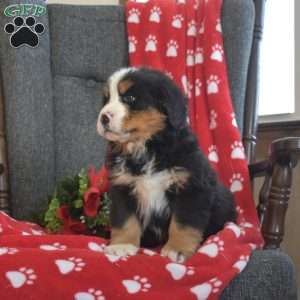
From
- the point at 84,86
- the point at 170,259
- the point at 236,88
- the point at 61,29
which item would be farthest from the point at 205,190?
the point at 61,29

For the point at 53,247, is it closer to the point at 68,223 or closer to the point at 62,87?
the point at 68,223

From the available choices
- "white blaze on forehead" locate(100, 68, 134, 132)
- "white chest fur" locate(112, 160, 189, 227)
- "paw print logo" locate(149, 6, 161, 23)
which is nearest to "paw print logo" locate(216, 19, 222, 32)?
"paw print logo" locate(149, 6, 161, 23)

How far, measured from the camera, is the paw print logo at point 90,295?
1.00m

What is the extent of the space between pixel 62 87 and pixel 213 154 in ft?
2.21

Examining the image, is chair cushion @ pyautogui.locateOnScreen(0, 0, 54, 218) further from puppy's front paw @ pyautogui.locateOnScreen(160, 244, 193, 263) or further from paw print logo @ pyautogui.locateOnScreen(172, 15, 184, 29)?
puppy's front paw @ pyautogui.locateOnScreen(160, 244, 193, 263)

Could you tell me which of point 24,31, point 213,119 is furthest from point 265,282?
point 24,31

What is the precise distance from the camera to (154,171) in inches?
53.1

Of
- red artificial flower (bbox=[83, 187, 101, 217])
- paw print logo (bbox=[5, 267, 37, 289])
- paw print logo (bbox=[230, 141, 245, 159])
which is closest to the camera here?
paw print logo (bbox=[5, 267, 37, 289])

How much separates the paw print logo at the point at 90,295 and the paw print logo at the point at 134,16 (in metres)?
1.26

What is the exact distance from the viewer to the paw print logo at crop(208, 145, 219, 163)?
70.0 inches

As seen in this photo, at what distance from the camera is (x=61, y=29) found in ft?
6.44

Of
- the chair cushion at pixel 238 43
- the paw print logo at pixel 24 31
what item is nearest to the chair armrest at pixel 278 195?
the chair cushion at pixel 238 43

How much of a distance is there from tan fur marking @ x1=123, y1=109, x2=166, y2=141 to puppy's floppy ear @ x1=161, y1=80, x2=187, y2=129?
0.03 meters

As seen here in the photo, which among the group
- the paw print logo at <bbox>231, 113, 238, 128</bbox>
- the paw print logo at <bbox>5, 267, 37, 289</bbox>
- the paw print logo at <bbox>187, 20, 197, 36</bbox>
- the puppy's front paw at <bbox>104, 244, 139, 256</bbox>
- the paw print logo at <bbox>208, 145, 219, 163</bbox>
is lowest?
the puppy's front paw at <bbox>104, 244, 139, 256</bbox>
